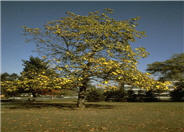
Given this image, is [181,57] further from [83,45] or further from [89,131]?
[89,131]

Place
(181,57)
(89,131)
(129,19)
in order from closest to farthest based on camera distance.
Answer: (89,131)
(129,19)
(181,57)

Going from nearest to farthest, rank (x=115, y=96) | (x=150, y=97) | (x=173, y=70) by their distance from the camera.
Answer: (x=173, y=70) → (x=150, y=97) → (x=115, y=96)

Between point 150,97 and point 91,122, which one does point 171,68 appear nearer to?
point 150,97

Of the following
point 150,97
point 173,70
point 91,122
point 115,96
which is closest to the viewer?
point 91,122

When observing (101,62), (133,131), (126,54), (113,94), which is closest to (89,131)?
(133,131)

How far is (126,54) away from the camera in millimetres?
16000

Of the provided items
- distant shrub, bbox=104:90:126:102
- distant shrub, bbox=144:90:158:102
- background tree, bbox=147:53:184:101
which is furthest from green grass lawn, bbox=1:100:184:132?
distant shrub, bbox=104:90:126:102

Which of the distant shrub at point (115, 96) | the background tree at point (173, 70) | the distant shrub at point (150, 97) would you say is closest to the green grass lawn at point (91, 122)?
the background tree at point (173, 70)

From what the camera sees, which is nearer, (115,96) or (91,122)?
(91,122)

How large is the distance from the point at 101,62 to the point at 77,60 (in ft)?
7.97

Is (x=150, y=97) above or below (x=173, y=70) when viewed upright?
below

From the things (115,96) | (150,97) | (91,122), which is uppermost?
(91,122)

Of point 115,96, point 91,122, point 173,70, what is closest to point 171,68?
point 173,70

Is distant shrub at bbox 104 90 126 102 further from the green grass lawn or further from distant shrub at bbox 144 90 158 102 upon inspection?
the green grass lawn
